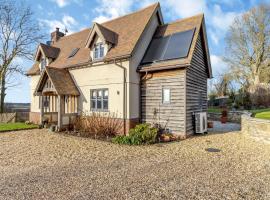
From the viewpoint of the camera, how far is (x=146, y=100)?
1326cm

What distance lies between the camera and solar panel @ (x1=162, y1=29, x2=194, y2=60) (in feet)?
39.5

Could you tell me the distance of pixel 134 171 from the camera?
249 inches

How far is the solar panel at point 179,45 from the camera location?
1205cm

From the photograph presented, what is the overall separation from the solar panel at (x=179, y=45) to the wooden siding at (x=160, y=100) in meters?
1.05

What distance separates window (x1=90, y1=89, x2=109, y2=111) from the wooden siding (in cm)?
267

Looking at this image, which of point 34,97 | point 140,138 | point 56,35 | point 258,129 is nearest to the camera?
point 140,138

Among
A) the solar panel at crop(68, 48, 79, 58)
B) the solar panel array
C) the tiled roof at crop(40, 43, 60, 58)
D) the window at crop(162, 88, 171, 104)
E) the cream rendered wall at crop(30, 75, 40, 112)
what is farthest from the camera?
the cream rendered wall at crop(30, 75, 40, 112)

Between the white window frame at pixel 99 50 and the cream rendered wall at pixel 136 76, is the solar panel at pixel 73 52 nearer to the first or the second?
the white window frame at pixel 99 50

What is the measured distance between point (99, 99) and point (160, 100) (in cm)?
458

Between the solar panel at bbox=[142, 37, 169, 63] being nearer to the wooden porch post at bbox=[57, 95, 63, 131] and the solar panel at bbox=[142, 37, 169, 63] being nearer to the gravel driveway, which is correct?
the gravel driveway

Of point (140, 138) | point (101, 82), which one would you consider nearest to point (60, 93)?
point (101, 82)

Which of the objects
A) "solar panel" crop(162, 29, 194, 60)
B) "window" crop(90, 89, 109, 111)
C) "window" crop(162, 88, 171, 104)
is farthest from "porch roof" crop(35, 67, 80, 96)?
"solar panel" crop(162, 29, 194, 60)

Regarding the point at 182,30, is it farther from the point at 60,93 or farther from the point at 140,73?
the point at 60,93

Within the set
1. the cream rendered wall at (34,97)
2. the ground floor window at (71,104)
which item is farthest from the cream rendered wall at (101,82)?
the cream rendered wall at (34,97)
